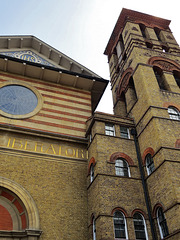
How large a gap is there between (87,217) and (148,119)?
747cm

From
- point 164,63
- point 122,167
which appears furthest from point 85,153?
point 164,63

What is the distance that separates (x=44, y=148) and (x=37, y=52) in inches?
460

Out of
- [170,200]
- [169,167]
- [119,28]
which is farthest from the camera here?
[119,28]

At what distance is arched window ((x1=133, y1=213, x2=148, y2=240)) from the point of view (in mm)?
12927

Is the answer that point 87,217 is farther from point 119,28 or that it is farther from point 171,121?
point 119,28

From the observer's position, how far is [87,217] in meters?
15.0

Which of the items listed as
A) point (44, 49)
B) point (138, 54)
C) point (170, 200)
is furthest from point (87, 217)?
point (44, 49)

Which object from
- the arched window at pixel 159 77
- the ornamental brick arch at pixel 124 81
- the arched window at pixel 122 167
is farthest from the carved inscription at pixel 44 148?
the arched window at pixel 159 77

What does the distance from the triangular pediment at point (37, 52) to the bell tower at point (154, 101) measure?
446 cm

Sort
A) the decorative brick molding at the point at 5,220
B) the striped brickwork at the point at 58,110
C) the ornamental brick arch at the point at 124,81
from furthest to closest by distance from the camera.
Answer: the ornamental brick arch at the point at 124,81 → the striped brickwork at the point at 58,110 → the decorative brick molding at the point at 5,220

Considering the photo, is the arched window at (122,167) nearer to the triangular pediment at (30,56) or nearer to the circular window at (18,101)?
the circular window at (18,101)

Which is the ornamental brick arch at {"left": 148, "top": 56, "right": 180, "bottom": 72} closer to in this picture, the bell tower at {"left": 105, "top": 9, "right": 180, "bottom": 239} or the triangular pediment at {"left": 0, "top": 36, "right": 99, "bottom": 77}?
the bell tower at {"left": 105, "top": 9, "right": 180, "bottom": 239}

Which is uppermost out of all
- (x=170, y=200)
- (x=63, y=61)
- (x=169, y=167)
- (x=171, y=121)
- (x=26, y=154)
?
(x=63, y=61)

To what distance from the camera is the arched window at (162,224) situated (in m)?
12.4
